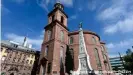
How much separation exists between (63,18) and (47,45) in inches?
383

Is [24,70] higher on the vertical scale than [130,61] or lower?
lower

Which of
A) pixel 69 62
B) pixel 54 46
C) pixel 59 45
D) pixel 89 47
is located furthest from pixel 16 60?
pixel 89 47

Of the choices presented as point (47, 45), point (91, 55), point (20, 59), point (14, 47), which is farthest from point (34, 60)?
point (91, 55)

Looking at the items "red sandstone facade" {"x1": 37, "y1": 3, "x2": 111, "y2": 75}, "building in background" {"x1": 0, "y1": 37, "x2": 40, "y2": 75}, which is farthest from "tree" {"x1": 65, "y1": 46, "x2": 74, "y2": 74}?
"building in background" {"x1": 0, "y1": 37, "x2": 40, "y2": 75}

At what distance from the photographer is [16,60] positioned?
3494 cm

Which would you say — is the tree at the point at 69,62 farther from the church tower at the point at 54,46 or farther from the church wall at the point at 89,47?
the church tower at the point at 54,46

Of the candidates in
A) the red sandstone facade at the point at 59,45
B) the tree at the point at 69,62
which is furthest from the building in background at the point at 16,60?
the tree at the point at 69,62

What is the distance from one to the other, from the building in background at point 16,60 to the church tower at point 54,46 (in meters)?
11.3

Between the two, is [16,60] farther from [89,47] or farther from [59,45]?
[89,47]

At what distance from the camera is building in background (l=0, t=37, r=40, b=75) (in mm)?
32406

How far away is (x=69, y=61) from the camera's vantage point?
27484mm

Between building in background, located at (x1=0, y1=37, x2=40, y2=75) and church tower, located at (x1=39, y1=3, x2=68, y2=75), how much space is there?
444 inches

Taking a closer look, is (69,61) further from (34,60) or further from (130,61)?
(34,60)

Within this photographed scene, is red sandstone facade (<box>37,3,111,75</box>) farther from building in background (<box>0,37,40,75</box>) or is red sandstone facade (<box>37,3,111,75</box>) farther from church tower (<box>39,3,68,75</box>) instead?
building in background (<box>0,37,40,75</box>)
